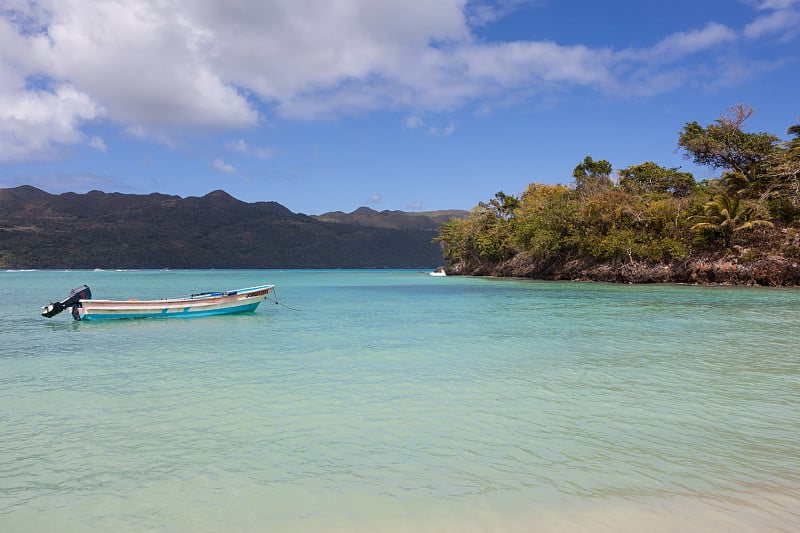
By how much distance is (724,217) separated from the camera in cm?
3800

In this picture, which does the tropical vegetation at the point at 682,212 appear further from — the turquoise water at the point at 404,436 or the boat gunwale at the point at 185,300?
the boat gunwale at the point at 185,300

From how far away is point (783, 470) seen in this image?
4918 mm

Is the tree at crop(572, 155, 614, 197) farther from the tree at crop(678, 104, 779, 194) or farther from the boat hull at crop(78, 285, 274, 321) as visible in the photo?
the boat hull at crop(78, 285, 274, 321)

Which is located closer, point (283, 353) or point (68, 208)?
point (283, 353)

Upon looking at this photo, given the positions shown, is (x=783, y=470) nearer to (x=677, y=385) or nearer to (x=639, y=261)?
(x=677, y=385)

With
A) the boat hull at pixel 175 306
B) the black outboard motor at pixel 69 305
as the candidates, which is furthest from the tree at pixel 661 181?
the black outboard motor at pixel 69 305

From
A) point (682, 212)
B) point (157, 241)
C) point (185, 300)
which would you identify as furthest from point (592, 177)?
point (157, 241)

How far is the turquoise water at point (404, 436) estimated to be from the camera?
164 inches

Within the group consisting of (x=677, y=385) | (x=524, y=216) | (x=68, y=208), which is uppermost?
(x=68, y=208)

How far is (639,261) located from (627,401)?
40.1 meters

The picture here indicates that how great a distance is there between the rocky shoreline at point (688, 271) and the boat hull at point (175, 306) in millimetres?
34559

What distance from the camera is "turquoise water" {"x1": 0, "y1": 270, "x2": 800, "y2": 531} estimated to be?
4.17 meters

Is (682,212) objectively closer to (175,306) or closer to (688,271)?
(688,271)

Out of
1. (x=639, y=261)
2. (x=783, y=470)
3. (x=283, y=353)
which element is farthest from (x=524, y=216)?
(x=783, y=470)
